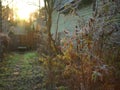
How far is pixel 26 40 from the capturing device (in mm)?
25375

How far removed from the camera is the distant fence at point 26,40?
24391 mm

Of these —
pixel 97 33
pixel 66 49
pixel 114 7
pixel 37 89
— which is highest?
pixel 114 7

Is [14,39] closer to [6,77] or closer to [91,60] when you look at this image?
[6,77]

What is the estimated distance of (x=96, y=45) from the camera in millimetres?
5629

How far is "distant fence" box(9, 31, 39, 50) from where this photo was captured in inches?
960

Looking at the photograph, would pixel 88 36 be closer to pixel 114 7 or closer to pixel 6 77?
pixel 114 7

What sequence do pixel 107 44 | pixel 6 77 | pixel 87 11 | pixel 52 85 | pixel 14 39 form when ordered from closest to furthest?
pixel 107 44 < pixel 52 85 < pixel 6 77 < pixel 87 11 < pixel 14 39

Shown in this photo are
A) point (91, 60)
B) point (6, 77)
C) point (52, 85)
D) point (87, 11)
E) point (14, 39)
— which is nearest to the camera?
point (91, 60)

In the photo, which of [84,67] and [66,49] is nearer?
[84,67]

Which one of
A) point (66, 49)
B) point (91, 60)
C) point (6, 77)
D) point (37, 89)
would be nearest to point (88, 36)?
point (91, 60)

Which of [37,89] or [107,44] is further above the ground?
[107,44]

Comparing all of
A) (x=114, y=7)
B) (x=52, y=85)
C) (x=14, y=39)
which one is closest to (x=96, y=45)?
(x=114, y=7)

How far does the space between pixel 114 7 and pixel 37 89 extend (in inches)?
150

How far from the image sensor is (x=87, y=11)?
13.5 metres
